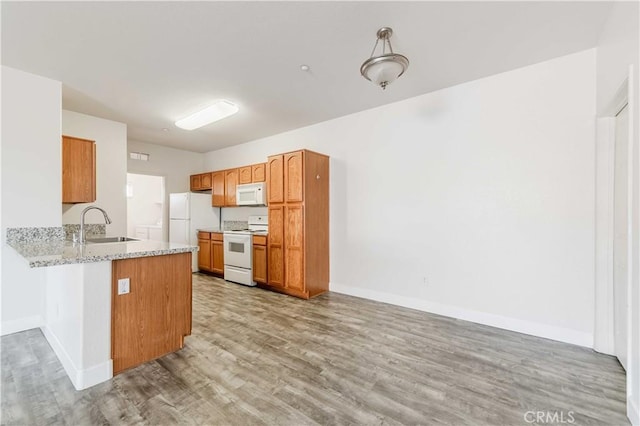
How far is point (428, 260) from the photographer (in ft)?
11.5

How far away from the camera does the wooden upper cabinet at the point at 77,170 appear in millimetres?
3344

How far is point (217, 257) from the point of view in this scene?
5.43 meters

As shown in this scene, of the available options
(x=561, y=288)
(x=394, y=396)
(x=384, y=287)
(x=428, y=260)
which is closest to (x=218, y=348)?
(x=394, y=396)

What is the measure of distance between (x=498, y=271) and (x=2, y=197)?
5329 millimetres

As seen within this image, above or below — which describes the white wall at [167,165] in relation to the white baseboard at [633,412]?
above

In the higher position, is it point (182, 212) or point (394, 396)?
point (182, 212)

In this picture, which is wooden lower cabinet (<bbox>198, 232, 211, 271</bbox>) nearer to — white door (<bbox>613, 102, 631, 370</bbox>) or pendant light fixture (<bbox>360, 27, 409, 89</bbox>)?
pendant light fixture (<bbox>360, 27, 409, 89</bbox>)

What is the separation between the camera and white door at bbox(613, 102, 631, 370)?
6.97ft

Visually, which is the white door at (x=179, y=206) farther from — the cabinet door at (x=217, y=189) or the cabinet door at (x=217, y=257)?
the cabinet door at (x=217, y=257)

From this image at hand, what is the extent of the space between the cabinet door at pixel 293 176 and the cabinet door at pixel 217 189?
2.30 metres

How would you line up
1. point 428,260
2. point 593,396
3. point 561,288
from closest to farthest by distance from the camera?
1. point 593,396
2. point 561,288
3. point 428,260

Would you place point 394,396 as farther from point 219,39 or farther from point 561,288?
point 219,39

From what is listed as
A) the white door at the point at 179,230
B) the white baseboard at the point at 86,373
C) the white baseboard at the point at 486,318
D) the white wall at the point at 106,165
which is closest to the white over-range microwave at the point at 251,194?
the white door at the point at 179,230

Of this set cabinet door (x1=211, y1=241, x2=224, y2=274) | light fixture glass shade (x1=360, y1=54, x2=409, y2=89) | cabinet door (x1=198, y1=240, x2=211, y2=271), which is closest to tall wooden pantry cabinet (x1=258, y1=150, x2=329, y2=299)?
cabinet door (x1=211, y1=241, x2=224, y2=274)
